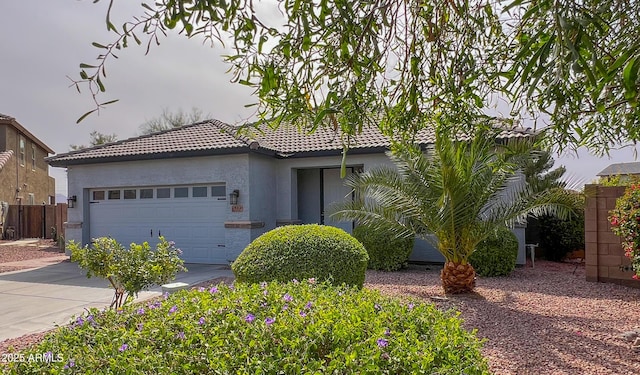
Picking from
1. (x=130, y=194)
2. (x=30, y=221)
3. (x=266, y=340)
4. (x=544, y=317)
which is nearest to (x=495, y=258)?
(x=544, y=317)

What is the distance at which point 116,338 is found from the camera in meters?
3.02

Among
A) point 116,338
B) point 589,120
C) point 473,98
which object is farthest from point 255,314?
point 589,120

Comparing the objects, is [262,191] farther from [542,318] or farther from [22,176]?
[22,176]

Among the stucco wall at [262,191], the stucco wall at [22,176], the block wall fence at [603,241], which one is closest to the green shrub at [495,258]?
the block wall fence at [603,241]

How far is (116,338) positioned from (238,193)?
9777mm

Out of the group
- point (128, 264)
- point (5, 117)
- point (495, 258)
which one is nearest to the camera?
point (128, 264)

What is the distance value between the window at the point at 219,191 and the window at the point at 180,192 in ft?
3.09

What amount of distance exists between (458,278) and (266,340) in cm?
620

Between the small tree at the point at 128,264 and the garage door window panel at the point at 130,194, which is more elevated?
the garage door window panel at the point at 130,194

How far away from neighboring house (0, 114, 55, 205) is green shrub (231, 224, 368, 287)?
2380cm

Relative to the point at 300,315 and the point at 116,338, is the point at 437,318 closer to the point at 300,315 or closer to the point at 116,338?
the point at 300,315

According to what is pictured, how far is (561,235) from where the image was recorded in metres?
13.7

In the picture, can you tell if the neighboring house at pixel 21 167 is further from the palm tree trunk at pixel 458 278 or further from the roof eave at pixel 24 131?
the palm tree trunk at pixel 458 278

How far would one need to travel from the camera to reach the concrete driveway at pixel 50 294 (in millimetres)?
6902
